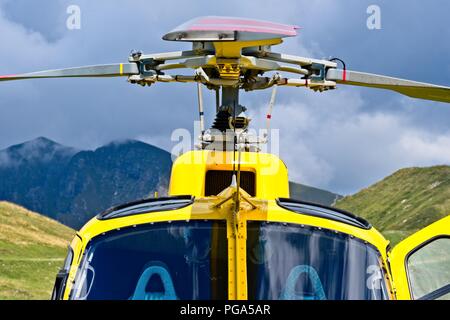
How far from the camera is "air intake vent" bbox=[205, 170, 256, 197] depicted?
395 inches

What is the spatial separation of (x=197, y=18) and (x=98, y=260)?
97.4 inches

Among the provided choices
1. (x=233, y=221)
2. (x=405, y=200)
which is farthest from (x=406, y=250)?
(x=405, y=200)

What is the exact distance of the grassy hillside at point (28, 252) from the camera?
84.7 ft

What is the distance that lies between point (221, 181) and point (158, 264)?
188 centimetres

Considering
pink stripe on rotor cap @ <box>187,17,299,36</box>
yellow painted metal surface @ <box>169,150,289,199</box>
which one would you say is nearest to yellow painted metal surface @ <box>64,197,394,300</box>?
yellow painted metal surface @ <box>169,150,289,199</box>

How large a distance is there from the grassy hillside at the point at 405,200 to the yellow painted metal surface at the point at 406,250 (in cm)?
3645

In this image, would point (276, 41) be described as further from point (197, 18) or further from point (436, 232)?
point (436, 232)

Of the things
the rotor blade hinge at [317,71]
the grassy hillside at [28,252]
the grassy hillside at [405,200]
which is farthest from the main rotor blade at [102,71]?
the grassy hillside at [405,200]

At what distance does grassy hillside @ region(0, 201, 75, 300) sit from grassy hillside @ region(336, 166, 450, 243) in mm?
16269

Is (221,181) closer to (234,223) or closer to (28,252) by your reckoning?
(234,223)

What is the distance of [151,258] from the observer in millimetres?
8461

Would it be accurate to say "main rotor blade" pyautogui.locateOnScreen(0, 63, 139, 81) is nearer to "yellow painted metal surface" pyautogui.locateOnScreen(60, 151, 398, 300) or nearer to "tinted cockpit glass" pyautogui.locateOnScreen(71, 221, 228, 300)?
"yellow painted metal surface" pyautogui.locateOnScreen(60, 151, 398, 300)

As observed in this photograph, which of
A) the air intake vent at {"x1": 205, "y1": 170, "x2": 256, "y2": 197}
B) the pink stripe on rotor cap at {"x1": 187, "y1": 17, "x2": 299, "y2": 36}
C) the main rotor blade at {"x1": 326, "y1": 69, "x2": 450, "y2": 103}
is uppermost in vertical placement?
the main rotor blade at {"x1": 326, "y1": 69, "x2": 450, "y2": 103}
